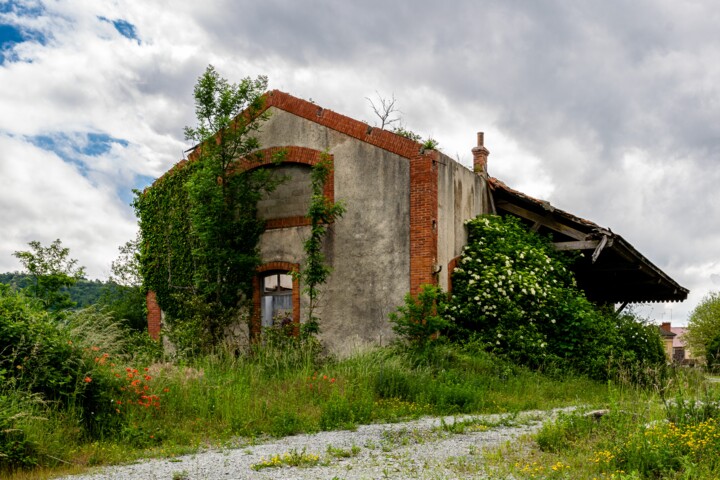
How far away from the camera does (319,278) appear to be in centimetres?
1434

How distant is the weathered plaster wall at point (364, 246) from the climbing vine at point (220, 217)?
1.39 meters

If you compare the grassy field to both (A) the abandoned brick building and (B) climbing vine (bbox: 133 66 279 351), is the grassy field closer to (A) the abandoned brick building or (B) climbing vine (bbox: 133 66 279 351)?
(A) the abandoned brick building

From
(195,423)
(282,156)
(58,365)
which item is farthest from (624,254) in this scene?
(58,365)

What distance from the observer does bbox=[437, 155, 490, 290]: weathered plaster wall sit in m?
14.6

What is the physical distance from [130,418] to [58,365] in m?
1.09

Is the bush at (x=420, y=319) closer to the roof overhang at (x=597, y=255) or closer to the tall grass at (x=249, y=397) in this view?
the tall grass at (x=249, y=397)

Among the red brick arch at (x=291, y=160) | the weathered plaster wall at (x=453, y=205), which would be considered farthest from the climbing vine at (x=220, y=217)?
the weathered plaster wall at (x=453, y=205)

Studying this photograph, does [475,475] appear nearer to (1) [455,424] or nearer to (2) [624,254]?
(1) [455,424]

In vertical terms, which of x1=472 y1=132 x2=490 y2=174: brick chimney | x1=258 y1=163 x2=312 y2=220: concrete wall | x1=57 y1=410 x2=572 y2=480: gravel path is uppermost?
x1=472 y1=132 x2=490 y2=174: brick chimney

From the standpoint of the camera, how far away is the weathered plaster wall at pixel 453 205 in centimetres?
1460

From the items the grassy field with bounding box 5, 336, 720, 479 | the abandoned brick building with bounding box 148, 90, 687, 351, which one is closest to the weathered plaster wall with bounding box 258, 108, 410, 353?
the abandoned brick building with bounding box 148, 90, 687, 351

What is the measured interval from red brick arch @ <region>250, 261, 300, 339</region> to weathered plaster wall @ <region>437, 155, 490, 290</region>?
10.8ft

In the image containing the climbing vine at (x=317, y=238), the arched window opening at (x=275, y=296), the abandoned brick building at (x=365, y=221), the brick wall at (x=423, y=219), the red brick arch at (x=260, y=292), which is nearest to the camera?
the brick wall at (x=423, y=219)

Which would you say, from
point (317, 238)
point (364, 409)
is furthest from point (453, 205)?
point (364, 409)
